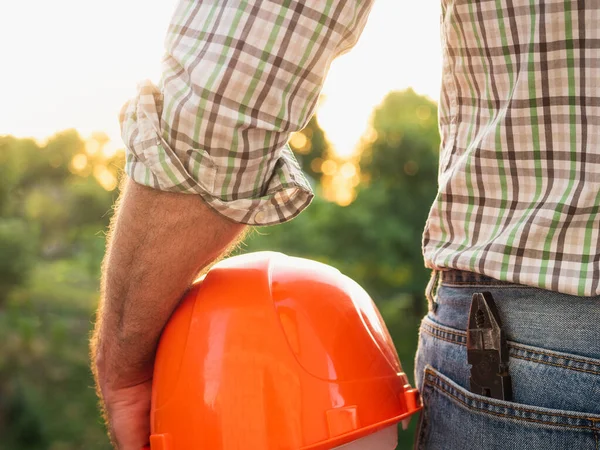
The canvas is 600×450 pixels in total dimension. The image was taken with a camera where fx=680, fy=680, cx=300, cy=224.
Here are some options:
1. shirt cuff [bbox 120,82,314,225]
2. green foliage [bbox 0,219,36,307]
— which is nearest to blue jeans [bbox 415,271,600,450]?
shirt cuff [bbox 120,82,314,225]

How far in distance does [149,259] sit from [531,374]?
2.00ft

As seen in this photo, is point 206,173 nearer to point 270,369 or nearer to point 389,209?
point 270,369

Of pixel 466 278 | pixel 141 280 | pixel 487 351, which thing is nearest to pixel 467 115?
pixel 466 278

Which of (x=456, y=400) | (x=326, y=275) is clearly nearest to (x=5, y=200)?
(x=326, y=275)

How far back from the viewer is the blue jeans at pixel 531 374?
938 mm

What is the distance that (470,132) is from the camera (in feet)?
3.42

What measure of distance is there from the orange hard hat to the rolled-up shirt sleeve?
0.87ft

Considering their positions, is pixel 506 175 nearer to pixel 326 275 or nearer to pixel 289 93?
pixel 289 93

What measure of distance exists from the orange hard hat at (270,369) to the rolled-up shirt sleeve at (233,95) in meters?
0.27

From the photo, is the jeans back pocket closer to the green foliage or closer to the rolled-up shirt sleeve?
the rolled-up shirt sleeve

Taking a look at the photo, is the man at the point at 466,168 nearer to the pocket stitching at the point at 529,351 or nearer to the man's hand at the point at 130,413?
the pocket stitching at the point at 529,351

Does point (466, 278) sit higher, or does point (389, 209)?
point (466, 278)

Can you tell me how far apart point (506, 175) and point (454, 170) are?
0.08m

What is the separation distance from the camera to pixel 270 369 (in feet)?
3.99
